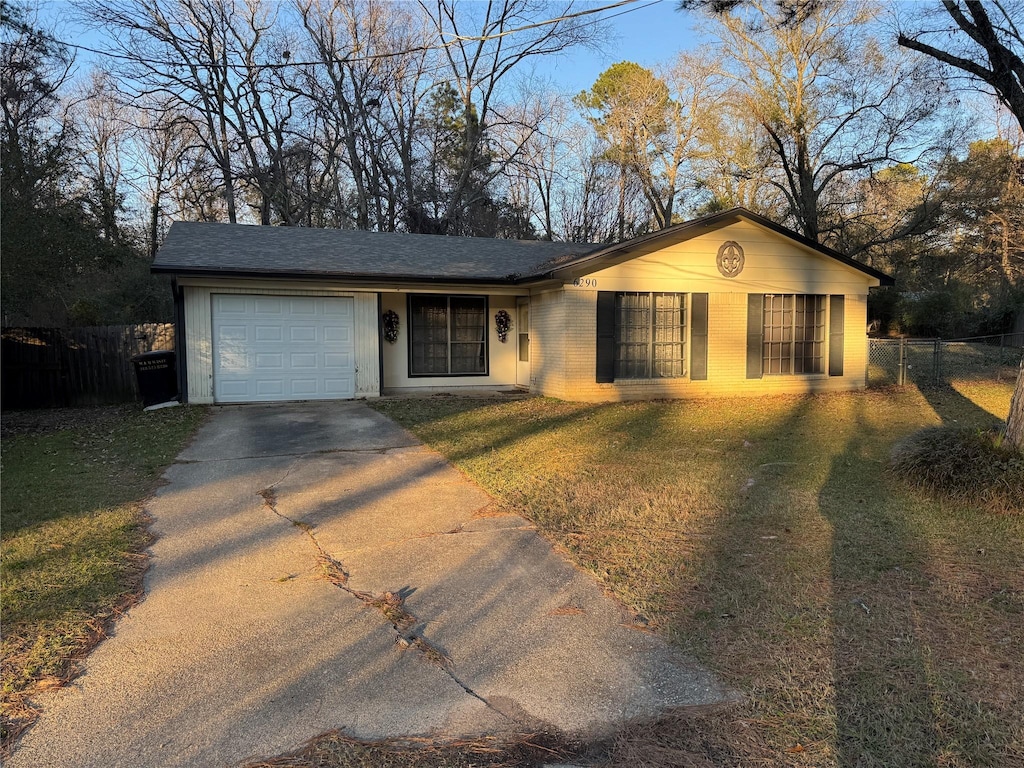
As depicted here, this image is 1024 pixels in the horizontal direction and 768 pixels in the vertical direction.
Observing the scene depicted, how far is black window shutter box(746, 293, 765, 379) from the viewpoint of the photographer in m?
14.0

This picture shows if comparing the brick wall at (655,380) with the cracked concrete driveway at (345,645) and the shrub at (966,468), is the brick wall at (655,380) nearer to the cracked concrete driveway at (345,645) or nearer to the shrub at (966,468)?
the shrub at (966,468)

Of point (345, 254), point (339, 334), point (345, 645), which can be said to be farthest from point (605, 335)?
point (345, 645)

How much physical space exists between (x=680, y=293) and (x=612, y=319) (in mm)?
1633

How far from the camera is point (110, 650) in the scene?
11.0ft

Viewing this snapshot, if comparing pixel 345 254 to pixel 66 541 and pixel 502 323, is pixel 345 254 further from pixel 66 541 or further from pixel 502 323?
pixel 66 541

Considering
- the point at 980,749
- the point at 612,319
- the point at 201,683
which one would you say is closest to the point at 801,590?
the point at 980,749

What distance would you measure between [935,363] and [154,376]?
644 inches

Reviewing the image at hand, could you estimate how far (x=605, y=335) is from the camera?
1300cm

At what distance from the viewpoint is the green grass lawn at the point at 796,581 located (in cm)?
265

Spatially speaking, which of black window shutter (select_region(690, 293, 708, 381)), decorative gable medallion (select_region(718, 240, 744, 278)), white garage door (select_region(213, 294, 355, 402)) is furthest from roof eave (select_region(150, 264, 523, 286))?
decorative gable medallion (select_region(718, 240, 744, 278))

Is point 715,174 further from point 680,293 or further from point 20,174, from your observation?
point 20,174

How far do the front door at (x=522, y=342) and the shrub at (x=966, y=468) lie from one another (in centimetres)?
909

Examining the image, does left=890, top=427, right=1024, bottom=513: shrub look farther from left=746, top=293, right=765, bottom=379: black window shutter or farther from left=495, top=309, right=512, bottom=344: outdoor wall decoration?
left=495, top=309, right=512, bottom=344: outdoor wall decoration

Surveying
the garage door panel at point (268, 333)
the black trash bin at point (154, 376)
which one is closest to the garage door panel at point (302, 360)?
the garage door panel at point (268, 333)
